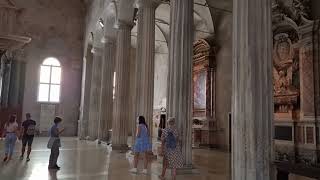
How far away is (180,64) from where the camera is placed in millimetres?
8773

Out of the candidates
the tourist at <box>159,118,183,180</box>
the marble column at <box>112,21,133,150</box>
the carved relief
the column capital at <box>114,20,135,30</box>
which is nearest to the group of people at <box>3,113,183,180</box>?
the tourist at <box>159,118,183,180</box>

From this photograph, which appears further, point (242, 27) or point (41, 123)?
point (41, 123)

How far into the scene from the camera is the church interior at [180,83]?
5.47m

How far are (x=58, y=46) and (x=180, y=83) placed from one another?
20.5 m

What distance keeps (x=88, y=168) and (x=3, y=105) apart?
16813 millimetres

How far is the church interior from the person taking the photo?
547cm

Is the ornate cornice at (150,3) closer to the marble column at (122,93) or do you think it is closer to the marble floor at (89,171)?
the marble column at (122,93)

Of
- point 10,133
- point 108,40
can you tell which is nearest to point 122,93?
point 10,133

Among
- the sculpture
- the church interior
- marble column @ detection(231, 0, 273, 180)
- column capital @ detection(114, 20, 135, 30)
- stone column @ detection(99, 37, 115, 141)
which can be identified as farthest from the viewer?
stone column @ detection(99, 37, 115, 141)

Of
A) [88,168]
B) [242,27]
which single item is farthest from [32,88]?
[242,27]

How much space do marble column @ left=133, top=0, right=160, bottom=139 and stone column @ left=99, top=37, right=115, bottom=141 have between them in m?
5.44

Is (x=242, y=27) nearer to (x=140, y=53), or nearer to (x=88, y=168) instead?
(x=88, y=168)

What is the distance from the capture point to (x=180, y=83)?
28.4 feet

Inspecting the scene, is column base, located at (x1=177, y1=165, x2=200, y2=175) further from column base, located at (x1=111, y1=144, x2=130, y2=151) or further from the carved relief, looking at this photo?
column base, located at (x1=111, y1=144, x2=130, y2=151)
